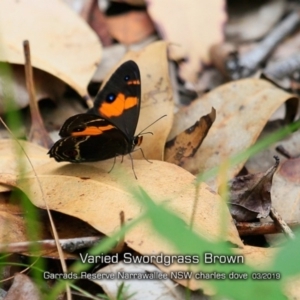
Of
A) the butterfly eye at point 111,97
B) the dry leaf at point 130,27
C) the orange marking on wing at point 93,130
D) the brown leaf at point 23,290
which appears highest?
the dry leaf at point 130,27

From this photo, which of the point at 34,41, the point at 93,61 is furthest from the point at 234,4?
the point at 34,41

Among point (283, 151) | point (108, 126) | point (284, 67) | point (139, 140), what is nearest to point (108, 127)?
point (108, 126)

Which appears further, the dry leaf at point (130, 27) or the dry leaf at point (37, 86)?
the dry leaf at point (130, 27)

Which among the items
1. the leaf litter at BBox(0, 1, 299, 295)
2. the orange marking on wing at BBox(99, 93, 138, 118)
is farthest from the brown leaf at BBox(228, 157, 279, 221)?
the orange marking on wing at BBox(99, 93, 138, 118)

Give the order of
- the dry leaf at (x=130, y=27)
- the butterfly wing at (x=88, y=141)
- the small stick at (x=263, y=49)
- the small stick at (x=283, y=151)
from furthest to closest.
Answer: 1. the dry leaf at (x=130, y=27)
2. the small stick at (x=263, y=49)
3. the small stick at (x=283, y=151)
4. the butterfly wing at (x=88, y=141)

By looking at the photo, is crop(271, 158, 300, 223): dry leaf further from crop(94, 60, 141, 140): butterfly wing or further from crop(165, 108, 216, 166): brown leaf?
crop(94, 60, 141, 140): butterfly wing

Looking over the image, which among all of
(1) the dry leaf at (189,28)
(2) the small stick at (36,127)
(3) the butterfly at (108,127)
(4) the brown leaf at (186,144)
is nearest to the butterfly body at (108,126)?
(3) the butterfly at (108,127)

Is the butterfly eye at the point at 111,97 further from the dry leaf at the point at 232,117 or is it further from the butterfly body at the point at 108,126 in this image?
the dry leaf at the point at 232,117
